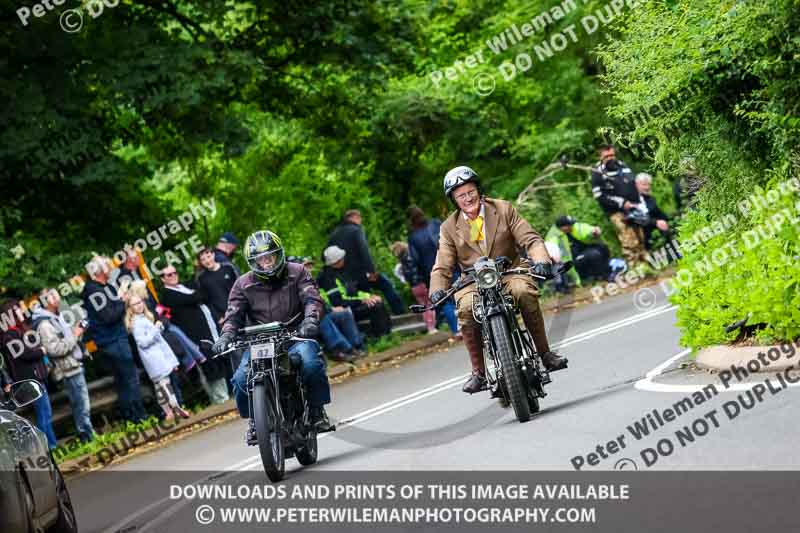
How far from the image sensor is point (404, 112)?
2652 centimetres

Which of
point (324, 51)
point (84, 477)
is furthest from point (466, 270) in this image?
point (324, 51)

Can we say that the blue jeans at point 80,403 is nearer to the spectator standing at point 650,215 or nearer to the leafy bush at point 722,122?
the leafy bush at point 722,122

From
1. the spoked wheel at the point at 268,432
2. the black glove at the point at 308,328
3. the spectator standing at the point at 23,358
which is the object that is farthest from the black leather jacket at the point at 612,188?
the spoked wheel at the point at 268,432

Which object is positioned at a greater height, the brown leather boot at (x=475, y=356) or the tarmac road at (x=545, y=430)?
the brown leather boot at (x=475, y=356)

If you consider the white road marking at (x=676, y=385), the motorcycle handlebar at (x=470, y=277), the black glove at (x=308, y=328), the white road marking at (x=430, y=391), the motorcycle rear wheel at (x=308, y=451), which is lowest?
the white road marking at (x=676, y=385)

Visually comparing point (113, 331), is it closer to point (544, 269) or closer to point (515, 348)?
point (515, 348)

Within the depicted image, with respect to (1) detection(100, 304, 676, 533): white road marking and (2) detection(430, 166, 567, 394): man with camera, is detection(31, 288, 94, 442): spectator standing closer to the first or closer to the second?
(1) detection(100, 304, 676, 533): white road marking

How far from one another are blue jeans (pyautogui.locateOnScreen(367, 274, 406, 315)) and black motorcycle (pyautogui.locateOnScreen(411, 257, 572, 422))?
418 inches

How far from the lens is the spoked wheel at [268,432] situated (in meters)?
11.1

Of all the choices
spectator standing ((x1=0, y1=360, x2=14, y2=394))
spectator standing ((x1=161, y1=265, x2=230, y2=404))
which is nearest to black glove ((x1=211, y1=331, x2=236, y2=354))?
spectator standing ((x1=0, y1=360, x2=14, y2=394))

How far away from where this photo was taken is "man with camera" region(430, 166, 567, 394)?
1188 centimetres

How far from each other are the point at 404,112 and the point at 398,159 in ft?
9.58

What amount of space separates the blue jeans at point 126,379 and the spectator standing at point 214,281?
1576 mm

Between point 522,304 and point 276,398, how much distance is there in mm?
2147
